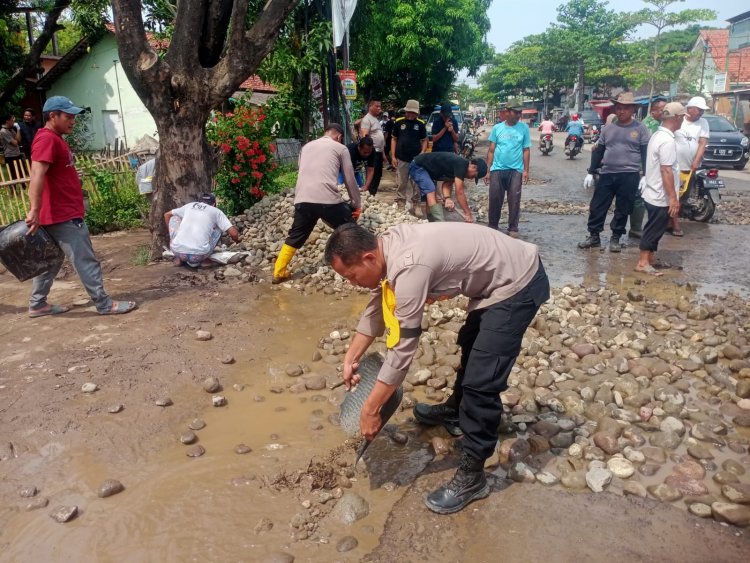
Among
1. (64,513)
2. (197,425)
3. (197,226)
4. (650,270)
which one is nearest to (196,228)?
(197,226)

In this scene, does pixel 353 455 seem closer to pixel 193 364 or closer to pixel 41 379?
pixel 193 364

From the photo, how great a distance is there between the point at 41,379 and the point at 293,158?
10610mm

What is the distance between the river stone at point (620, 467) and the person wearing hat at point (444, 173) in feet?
12.9

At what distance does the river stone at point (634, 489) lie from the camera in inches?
108

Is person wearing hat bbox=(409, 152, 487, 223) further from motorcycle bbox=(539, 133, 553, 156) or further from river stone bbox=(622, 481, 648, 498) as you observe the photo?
motorcycle bbox=(539, 133, 553, 156)

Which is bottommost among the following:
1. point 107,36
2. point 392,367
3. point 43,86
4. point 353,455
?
point 353,455

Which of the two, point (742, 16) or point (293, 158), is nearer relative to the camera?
point (293, 158)

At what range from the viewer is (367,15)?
47.4 feet

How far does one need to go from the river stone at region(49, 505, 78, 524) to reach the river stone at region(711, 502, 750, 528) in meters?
2.86

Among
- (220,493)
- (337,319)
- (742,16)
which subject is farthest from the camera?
(742,16)

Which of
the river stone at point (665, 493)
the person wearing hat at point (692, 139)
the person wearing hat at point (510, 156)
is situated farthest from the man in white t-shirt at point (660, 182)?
the river stone at point (665, 493)

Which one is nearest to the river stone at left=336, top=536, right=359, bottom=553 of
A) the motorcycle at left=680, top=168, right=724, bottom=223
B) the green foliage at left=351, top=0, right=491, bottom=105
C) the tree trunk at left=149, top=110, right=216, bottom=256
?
the tree trunk at left=149, top=110, right=216, bottom=256

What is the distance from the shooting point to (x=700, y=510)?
259 centimetres

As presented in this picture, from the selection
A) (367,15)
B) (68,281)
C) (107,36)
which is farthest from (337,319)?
(107,36)
